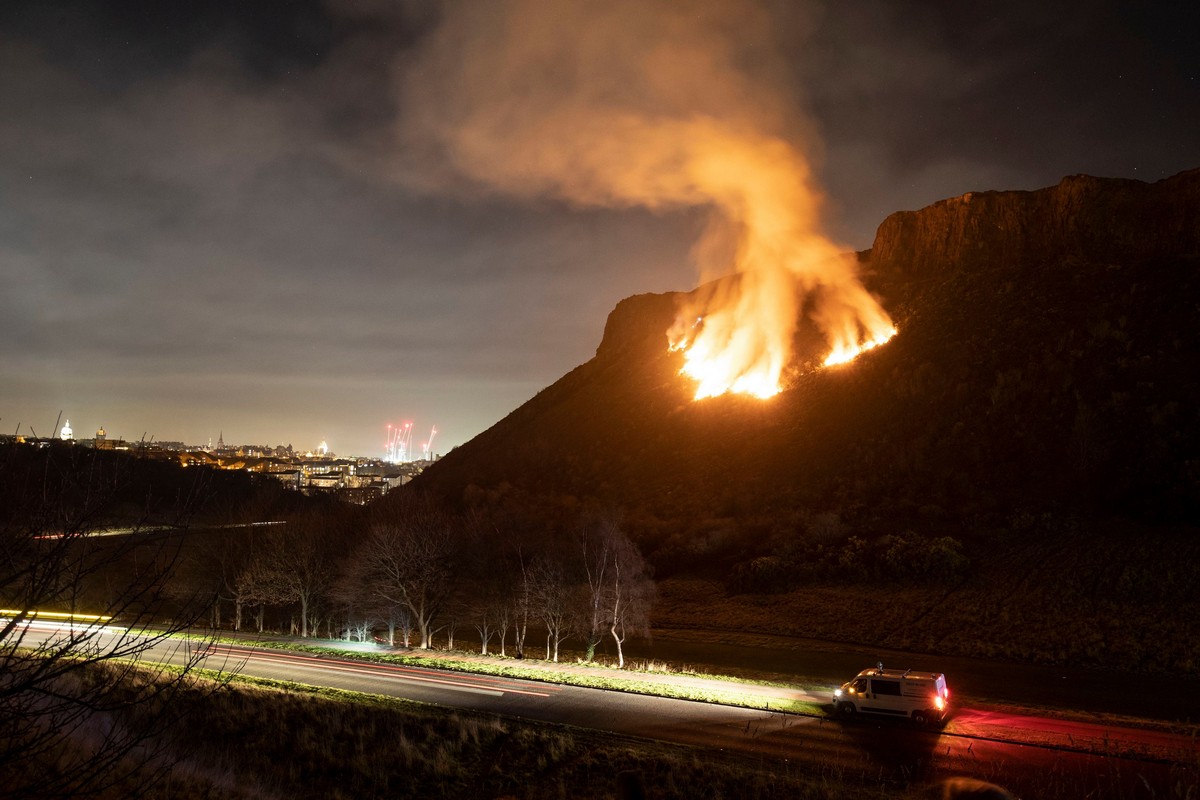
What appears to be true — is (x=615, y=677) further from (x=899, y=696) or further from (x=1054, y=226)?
(x=1054, y=226)

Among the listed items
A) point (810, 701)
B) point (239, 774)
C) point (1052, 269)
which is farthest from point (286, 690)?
point (1052, 269)

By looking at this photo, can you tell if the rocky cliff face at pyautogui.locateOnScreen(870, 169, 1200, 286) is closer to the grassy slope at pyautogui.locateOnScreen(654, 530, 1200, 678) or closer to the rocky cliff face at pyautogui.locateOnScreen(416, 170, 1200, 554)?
the rocky cliff face at pyautogui.locateOnScreen(416, 170, 1200, 554)

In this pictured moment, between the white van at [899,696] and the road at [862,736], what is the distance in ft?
1.52

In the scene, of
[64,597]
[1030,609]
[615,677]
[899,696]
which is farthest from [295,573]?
[1030,609]

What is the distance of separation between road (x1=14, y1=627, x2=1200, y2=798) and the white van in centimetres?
46

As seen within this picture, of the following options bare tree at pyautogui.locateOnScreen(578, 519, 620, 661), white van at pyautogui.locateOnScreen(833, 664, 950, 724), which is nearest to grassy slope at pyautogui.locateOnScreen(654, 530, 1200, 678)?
bare tree at pyautogui.locateOnScreen(578, 519, 620, 661)

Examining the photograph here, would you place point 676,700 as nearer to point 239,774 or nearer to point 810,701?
point 810,701

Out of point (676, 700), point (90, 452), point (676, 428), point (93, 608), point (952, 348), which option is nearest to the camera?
point (90, 452)

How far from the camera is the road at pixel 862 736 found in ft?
48.3

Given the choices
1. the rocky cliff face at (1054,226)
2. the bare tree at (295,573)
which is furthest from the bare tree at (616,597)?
the rocky cliff face at (1054,226)

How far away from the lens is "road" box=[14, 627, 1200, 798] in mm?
14727

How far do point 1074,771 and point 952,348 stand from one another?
6485 centimetres

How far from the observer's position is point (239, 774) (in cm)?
1558

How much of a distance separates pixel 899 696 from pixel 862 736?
7.28 ft
